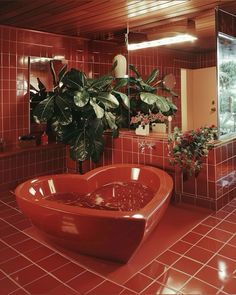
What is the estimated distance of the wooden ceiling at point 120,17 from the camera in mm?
3029

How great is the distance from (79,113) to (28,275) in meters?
2.28

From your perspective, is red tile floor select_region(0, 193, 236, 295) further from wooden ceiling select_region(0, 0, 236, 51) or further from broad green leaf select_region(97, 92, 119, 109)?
wooden ceiling select_region(0, 0, 236, 51)

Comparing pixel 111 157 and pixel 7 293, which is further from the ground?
pixel 111 157

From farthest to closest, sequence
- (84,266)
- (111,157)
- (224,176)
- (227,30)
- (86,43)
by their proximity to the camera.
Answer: (86,43) < (111,157) < (227,30) < (224,176) < (84,266)

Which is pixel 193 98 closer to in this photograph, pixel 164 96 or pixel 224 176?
pixel 164 96

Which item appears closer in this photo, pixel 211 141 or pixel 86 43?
pixel 211 141

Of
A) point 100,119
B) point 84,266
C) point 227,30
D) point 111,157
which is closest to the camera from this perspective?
point 84,266

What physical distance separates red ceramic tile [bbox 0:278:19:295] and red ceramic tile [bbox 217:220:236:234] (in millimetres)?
1938

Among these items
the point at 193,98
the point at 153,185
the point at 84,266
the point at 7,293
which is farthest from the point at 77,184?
the point at 193,98

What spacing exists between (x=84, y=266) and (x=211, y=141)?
1.93 meters

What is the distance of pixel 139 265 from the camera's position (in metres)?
2.15

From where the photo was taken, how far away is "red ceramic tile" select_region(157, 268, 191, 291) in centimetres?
191

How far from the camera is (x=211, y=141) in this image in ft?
10.4

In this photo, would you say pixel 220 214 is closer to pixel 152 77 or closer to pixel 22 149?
pixel 152 77
